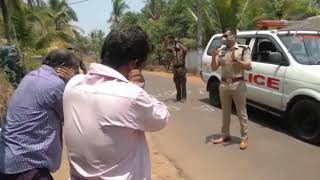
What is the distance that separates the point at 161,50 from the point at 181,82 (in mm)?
20482

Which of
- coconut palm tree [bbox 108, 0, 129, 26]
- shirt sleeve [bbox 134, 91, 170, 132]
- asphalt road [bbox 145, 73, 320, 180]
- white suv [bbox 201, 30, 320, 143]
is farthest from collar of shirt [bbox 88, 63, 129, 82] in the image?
coconut palm tree [bbox 108, 0, 129, 26]

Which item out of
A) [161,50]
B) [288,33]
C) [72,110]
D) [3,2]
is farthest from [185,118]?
[161,50]

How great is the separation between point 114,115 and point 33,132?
98 centimetres

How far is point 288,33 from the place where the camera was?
9523mm

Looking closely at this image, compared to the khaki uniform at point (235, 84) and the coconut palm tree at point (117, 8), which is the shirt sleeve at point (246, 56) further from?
the coconut palm tree at point (117, 8)

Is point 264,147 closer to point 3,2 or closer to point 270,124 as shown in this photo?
point 270,124

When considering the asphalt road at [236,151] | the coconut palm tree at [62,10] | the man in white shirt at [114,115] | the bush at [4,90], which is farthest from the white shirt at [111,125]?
the coconut palm tree at [62,10]

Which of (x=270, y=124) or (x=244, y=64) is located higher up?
(x=244, y=64)

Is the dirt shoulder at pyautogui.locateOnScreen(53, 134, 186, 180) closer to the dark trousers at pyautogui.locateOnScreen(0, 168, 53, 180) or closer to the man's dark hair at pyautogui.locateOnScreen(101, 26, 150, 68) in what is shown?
the dark trousers at pyautogui.locateOnScreen(0, 168, 53, 180)

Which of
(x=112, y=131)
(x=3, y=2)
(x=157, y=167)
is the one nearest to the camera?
(x=112, y=131)

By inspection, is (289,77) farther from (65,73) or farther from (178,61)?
(65,73)

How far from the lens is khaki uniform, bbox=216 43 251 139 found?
7844mm

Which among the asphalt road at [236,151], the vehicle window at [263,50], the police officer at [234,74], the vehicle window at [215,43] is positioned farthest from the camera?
the vehicle window at [215,43]

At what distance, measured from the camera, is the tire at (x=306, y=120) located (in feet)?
26.6
